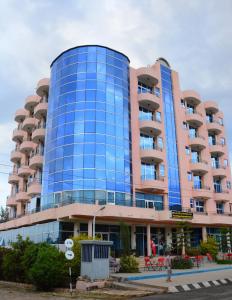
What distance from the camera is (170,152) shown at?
48.5 metres

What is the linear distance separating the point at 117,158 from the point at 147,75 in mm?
13601

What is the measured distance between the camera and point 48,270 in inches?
795

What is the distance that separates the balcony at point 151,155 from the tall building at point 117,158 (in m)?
0.12

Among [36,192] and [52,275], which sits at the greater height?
[36,192]

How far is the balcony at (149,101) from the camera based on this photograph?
47.3 meters

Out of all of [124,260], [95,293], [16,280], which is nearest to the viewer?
[95,293]

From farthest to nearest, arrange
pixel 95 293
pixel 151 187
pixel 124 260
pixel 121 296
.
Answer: pixel 151 187 < pixel 124 260 < pixel 95 293 < pixel 121 296

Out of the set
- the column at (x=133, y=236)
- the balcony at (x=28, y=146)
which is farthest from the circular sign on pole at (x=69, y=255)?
the balcony at (x=28, y=146)

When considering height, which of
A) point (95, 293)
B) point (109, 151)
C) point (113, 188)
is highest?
point (109, 151)

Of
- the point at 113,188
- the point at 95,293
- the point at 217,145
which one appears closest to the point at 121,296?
the point at 95,293

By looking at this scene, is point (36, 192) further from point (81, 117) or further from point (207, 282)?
point (207, 282)

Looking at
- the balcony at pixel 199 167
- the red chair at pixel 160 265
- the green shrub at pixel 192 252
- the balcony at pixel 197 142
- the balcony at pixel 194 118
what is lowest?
the red chair at pixel 160 265

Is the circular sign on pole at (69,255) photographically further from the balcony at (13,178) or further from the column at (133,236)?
the balcony at (13,178)

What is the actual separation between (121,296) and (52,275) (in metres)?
4.90
